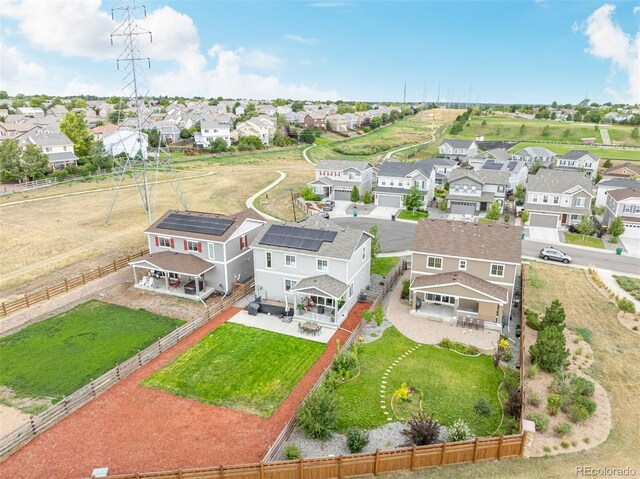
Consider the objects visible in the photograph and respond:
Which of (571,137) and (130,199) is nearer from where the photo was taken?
(130,199)

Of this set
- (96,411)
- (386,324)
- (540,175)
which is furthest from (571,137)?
(96,411)

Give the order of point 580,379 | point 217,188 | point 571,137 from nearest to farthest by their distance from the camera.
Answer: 1. point 580,379
2. point 217,188
3. point 571,137

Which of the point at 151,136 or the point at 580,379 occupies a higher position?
the point at 151,136

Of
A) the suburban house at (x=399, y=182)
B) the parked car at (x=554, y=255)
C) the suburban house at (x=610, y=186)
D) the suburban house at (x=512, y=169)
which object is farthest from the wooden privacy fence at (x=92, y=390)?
the suburban house at (x=610, y=186)

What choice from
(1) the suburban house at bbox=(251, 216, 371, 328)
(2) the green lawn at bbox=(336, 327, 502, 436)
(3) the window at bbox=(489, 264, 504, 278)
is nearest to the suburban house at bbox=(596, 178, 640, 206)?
(3) the window at bbox=(489, 264, 504, 278)

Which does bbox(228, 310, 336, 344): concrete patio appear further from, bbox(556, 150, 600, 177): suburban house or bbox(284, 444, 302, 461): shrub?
bbox(556, 150, 600, 177): suburban house

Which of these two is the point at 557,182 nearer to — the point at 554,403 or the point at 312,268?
the point at 312,268

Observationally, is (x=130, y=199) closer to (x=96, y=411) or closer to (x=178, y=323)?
(x=178, y=323)

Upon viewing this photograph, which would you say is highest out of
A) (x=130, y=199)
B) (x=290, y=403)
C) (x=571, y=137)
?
(x=571, y=137)
